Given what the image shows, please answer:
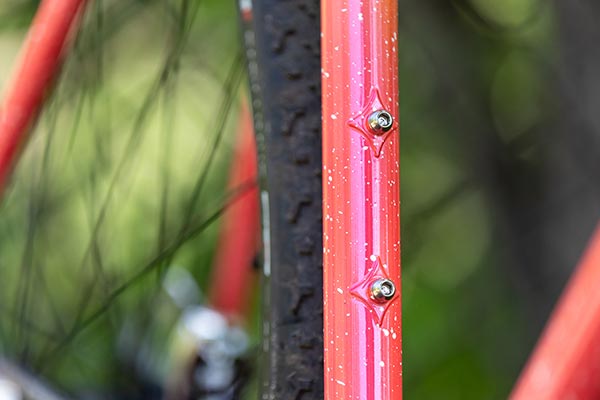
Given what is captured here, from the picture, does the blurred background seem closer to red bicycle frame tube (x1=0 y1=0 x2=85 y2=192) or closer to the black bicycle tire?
red bicycle frame tube (x1=0 y1=0 x2=85 y2=192)

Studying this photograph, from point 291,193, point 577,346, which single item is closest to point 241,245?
point 291,193

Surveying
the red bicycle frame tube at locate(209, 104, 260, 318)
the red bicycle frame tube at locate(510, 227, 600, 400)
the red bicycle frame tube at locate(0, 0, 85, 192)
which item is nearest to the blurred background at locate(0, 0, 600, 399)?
the red bicycle frame tube at locate(209, 104, 260, 318)

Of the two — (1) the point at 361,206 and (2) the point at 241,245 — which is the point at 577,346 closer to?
(1) the point at 361,206

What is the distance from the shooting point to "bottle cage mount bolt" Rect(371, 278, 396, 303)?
1.38 feet

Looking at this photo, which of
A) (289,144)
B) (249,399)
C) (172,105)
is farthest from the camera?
(172,105)

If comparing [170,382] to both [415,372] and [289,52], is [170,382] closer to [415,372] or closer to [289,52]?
[415,372]

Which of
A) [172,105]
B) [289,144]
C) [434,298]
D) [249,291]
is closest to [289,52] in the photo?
[289,144]

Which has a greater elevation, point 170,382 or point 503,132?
point 503,132

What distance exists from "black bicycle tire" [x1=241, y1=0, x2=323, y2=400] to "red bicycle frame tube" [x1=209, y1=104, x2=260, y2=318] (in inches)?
15.0

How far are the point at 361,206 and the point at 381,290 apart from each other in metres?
0.04

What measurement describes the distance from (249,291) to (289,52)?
18.0 inches

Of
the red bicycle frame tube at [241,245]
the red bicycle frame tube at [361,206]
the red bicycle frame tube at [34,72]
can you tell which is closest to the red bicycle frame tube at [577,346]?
the red bicycle frame tube at [361,206]

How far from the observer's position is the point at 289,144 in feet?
1.66

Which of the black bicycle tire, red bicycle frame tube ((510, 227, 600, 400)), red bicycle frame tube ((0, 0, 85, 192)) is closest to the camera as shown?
red bicycle frame tube ((510, 227, 600, 400))
